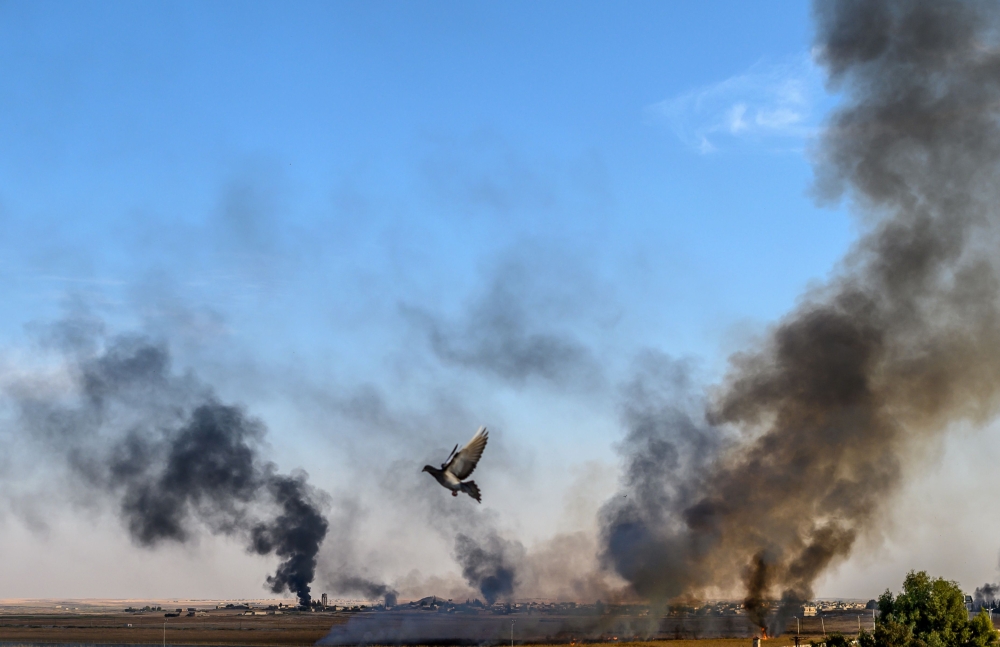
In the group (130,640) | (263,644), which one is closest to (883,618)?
(263,644)

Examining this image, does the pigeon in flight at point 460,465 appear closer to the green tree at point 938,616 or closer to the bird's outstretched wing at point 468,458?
the bird's outstretched wing at point 468,458

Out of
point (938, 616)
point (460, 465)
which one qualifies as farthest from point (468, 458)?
point (938, 616)

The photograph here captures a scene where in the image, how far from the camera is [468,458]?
25.2 m

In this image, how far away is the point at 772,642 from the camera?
122625 mm

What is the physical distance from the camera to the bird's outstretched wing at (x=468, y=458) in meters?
25.0

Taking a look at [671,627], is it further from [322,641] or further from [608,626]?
[322,641]

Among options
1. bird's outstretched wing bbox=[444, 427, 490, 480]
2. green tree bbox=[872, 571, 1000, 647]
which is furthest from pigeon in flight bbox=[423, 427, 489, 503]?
green tree bbox=[872, 571, 1000, 647]

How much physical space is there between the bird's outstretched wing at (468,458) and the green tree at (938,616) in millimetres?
→ 60741

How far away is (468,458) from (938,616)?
67427mm

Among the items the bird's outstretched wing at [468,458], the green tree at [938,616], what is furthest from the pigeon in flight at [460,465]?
the green tree at [938,616]

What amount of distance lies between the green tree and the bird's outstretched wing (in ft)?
199

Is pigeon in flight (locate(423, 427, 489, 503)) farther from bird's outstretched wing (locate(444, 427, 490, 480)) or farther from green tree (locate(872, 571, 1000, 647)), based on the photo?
green tree (locate(872, 571, 1000, 647))

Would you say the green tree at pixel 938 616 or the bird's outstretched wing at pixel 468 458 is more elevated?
the bird's outstretched wing at pixel 468 458

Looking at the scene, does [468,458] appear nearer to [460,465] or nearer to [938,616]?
[460,465]
